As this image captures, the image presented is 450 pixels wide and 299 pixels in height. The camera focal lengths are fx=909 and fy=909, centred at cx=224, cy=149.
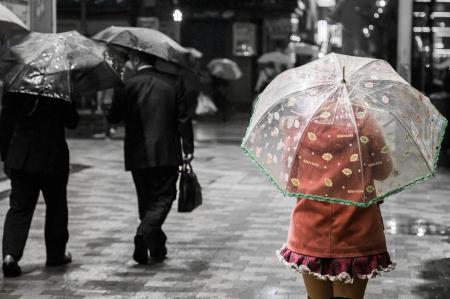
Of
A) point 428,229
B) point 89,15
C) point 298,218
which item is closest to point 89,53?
point 298,218

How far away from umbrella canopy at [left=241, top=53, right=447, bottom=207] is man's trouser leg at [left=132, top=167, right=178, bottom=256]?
11.0 ft

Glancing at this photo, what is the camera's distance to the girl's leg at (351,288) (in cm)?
458

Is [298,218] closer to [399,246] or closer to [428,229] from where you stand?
[399,246]

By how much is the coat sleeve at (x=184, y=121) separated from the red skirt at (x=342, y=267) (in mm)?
3553

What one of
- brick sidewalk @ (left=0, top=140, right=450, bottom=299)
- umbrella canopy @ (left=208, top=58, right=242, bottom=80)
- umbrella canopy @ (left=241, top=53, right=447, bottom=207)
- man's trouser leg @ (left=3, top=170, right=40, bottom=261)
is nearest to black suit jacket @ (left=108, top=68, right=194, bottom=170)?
man's trouser leg @ (left=3, top=170, right=40, bottom=261)

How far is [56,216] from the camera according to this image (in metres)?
7.82

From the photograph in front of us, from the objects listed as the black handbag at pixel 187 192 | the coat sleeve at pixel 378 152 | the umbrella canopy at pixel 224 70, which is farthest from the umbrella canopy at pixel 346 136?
the umbrella canopy at pixel 224 70

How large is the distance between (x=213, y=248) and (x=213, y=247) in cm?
5

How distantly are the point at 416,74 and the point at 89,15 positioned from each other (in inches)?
906

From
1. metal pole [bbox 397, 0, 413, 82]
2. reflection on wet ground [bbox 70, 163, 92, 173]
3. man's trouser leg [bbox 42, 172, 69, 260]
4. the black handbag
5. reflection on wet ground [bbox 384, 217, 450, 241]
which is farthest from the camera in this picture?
metal pole [bbox 397, 0, 413, 82]

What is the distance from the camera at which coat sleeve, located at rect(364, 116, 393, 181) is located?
172 inches

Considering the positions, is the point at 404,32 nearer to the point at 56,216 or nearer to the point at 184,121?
the point at 184,121

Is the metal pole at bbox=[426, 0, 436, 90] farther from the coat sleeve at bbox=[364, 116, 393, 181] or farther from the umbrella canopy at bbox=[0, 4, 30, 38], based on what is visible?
the coat sleeve at bbox=[364, 116, 393, 181]

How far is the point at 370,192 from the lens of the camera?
4348 millimetres
